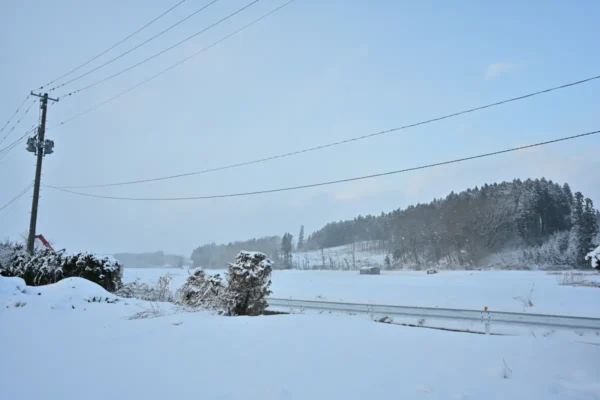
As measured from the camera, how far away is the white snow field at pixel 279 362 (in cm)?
416

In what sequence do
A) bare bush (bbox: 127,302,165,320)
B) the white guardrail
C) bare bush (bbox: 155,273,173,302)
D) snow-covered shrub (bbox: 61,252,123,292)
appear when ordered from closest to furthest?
bare bush (bbox: 127,302,165,320) → the white guardrail → bare bush (bbox: 155,273,173,302) → snow-covered shrub (bbox: 61,252,123,292)

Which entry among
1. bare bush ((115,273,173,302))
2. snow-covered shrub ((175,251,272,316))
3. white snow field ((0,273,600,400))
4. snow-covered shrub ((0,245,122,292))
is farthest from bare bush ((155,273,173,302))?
white snow field ((0,273,600,400))

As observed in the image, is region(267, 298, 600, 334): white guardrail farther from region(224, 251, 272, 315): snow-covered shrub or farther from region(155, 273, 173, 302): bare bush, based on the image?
region(155, 273, 173, 302): bare bush

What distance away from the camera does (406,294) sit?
1111 inches

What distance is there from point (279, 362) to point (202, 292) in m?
8.43

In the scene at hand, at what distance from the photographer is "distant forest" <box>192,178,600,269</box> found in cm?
5669

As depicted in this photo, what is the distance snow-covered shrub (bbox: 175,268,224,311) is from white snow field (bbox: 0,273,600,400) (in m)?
3.55

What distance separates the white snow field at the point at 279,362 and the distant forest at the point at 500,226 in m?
58.2

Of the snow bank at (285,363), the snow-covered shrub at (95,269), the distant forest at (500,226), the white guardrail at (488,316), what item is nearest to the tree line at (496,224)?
the distant forest at (500,226)

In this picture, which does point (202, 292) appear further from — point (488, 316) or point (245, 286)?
point (488, 316)

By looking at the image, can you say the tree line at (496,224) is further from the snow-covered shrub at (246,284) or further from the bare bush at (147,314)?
the bare bush at (147,314)

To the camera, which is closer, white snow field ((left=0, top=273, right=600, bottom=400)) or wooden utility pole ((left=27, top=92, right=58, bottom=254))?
white snow field ((left=0, top=273, right=600, bottom=400))

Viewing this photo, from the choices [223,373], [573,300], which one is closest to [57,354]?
[223,373]

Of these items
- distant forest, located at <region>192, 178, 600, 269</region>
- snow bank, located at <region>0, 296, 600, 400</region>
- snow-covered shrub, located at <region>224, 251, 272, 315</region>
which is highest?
distant forest, located at <region>192, 178, 600, 269</region>
